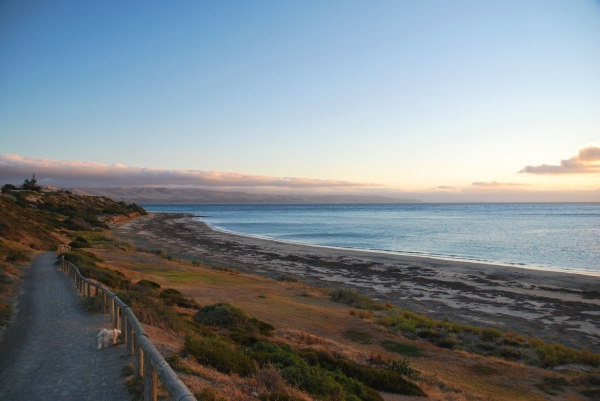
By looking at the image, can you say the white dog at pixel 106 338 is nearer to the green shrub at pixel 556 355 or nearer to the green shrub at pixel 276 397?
the green shrub at pixel 276 397

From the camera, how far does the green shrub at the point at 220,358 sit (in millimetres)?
7586

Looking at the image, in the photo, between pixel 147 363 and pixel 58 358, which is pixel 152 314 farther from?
pixel 147 363

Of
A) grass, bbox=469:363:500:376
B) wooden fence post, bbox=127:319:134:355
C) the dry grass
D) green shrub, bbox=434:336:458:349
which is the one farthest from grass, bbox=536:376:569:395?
wooden fence post, bbox=127:319:134:355

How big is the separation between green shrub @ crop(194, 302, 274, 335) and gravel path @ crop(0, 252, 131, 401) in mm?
3378

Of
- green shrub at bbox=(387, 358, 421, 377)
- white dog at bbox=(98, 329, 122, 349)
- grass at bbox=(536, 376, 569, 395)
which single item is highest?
white dog at bbox=(98, 329, 122, 349)

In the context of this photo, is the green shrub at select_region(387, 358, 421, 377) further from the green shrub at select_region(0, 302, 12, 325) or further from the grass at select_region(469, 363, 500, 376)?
the green shrub at select_region(0, 302, 12, 325)

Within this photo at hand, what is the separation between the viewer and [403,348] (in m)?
13.3

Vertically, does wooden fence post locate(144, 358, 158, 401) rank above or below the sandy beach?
above

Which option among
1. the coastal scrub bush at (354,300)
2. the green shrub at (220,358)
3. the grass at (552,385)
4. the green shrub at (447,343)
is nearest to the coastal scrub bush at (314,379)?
the green shrub at (220,358)

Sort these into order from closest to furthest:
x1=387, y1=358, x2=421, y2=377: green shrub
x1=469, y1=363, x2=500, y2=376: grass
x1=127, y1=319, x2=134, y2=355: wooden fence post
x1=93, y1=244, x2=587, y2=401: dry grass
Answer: x1=93, y1=244, x2=587, y2=401: dry grass < x1=127, y1=319, x2=134, y2=355: wooden fence post < x1=387, y1=358, x2=421, y2=377: green shrub < x1=469, y1=363, x2=500, y2=376: grass

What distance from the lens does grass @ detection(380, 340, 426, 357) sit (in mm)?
12914

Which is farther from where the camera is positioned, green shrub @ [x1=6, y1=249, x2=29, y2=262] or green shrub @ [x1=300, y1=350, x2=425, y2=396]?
green shrub @ [x1=6, y1=249, x2=29, y2=262]

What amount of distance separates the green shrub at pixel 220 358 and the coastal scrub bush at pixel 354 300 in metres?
11.6

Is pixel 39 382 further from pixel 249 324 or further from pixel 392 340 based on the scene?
pixel 392 340
